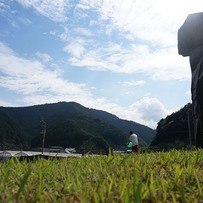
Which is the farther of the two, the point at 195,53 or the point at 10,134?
the point at 10,134

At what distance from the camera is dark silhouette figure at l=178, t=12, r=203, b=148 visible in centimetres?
1764

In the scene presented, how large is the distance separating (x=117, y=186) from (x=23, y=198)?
82cm

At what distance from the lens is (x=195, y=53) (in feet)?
69.6

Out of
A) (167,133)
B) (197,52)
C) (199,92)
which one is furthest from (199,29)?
(167,133)

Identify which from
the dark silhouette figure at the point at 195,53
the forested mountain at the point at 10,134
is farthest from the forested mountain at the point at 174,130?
the forested mountain at the point at 10,134

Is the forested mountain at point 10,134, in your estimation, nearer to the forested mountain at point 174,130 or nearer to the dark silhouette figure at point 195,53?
the forested mountain at point 174,130

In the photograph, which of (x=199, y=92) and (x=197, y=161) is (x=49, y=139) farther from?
(x=197, y=161)

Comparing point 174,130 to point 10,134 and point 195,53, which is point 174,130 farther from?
point 10,134

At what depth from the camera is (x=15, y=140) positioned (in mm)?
118875

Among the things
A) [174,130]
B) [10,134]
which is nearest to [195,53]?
[174,130]

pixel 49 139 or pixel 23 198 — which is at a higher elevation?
pixel 49 139

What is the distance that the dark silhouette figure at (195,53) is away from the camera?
57.9 ft

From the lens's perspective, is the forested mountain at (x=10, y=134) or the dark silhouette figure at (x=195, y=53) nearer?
the dark silhouette figure at (x=195, y=53)

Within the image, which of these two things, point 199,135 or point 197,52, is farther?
point 197,52
